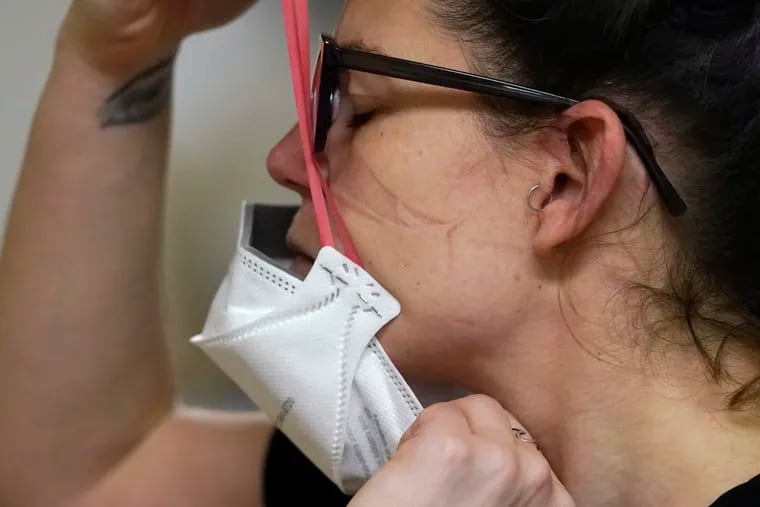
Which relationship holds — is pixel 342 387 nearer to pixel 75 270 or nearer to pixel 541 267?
pixel 541 267

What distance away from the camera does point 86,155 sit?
970 millimetres

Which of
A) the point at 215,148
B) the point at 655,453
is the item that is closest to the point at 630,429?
the point at 655,453

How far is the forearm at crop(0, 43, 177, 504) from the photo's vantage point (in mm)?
971

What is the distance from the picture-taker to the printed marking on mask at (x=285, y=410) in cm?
79

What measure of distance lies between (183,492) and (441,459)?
538mm

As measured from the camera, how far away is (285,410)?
2.65 feet

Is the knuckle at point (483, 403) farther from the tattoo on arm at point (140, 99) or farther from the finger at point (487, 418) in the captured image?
the tattoo on arm at point (140, 99)

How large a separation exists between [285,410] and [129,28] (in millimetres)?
462

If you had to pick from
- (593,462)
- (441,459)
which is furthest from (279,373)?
(593,462)

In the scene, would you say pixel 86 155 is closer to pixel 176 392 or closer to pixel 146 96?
pixel 146 96

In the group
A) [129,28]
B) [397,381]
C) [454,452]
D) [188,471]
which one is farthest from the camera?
[188,471]

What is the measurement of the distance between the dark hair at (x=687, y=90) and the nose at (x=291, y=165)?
21cm

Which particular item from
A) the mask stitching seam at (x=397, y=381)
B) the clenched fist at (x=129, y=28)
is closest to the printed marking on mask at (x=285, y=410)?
the mask stitching seam at (x=397, y=381)

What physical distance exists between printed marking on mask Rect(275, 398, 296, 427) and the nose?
0.21 meters
